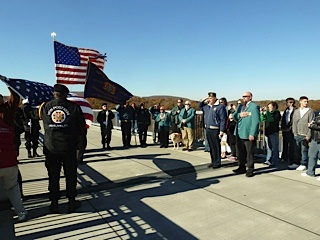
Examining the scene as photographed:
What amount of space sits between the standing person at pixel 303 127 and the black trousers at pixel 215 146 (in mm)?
1756

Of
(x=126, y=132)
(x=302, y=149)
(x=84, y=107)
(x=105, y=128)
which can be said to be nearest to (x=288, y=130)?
(x=302, y=149)

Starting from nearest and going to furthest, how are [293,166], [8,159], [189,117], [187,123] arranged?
[8,159]
[293,166]
[189,117]
[187,123]

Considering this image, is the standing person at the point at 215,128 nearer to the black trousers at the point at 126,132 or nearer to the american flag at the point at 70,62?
the american flag at the point at 70,62

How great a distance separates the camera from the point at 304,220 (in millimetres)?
3420

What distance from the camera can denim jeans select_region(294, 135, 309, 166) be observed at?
5816mm

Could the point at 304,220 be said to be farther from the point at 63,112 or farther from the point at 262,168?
the point at 63,112

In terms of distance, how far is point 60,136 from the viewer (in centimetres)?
381

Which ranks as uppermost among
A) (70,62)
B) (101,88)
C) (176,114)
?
(70,62)

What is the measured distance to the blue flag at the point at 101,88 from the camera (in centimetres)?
580

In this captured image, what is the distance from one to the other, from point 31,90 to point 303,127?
560 cm

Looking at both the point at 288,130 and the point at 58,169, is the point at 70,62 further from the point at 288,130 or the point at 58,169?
the point at 288,130

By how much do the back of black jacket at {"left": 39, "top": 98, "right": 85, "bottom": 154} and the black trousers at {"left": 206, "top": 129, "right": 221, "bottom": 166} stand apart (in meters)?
3.58

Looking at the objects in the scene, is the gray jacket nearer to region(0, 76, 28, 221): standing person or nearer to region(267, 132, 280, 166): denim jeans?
region(267, 132, 280, 166): denim jeans

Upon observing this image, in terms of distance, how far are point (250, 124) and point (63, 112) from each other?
3.88 meters
